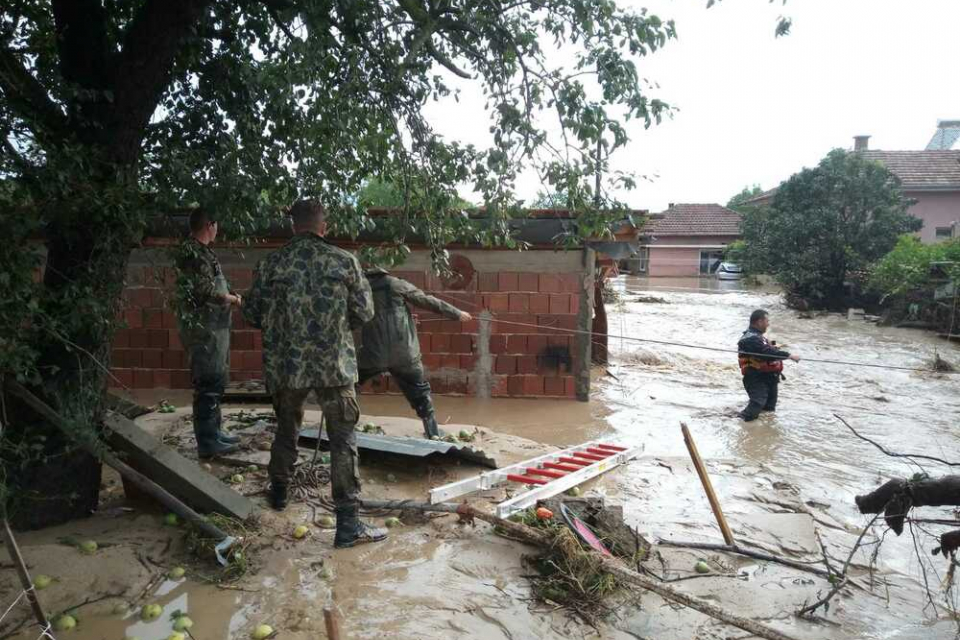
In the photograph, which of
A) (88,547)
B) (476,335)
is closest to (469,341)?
(476,335)

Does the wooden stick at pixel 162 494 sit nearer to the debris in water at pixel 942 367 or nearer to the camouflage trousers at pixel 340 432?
the camouflage trousers at pixel 340 432

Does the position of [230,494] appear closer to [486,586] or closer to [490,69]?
[486,586]

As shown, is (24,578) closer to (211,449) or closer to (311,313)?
(311,313)

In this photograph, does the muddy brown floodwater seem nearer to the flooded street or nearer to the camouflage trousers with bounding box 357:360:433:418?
the flooded street

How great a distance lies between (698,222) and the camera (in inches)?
1559

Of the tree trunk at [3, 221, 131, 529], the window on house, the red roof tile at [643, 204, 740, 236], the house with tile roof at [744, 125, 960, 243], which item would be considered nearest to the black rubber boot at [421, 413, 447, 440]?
the tree trunk at [3, 221, 131, 529]

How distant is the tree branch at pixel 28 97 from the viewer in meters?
3.07

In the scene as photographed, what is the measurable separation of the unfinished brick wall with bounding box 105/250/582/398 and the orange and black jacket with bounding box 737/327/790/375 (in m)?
1.92

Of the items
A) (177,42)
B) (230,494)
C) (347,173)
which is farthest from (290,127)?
(230,494)

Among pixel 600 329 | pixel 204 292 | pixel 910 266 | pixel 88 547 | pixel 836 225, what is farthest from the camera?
pixel 836 225

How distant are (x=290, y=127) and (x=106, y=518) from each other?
263 cm

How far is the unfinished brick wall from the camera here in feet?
26.4

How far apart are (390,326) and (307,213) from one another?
1876 mm

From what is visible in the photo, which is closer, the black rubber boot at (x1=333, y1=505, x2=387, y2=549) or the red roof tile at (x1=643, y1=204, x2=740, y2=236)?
the black rubber boot at (x1=333, y1=505, x2=387, y2=549)
